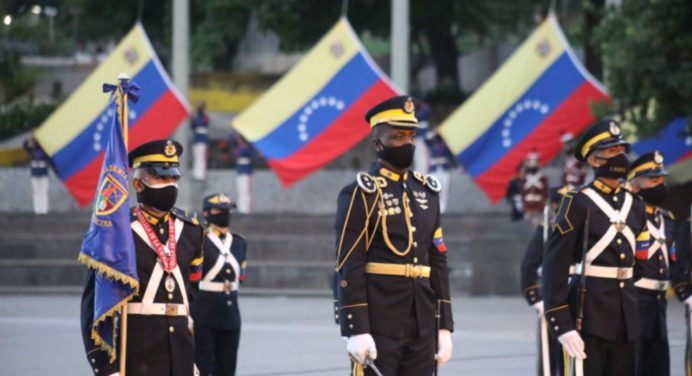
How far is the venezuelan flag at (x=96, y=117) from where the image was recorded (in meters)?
25.9

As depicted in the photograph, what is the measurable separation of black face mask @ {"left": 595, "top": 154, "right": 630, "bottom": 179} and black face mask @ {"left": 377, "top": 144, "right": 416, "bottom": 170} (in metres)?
1.53

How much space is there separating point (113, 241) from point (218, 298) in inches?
168

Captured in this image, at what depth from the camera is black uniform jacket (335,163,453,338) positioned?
822 cm

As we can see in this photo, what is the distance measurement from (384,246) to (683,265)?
4.53 meters

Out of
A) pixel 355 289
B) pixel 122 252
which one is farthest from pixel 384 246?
pixel 122 252

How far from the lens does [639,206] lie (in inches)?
376

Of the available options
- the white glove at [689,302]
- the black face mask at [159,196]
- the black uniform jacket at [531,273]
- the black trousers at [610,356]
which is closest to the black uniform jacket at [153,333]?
the black face mask at [159,196]

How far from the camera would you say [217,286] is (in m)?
12.5

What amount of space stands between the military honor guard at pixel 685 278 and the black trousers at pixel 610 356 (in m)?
2.66

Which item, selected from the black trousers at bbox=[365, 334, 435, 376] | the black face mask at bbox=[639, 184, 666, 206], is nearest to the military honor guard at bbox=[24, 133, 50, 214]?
the black face mask at bbox=[639, 184, 666, 206]

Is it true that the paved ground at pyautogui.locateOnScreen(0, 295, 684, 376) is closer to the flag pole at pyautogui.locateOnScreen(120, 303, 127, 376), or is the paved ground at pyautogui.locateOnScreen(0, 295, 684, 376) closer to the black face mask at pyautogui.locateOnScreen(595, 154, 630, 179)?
the black face mask at pyautogui.locateOnScreen(595, 154, 630, 179)

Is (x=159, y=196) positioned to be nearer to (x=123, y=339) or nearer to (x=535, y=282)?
(x=123, y=339)

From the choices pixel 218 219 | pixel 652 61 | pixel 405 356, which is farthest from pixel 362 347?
pixel 652 61

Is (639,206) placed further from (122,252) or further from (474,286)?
(474,286)
